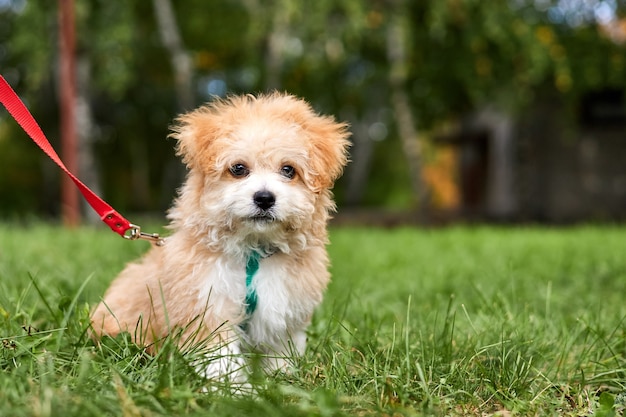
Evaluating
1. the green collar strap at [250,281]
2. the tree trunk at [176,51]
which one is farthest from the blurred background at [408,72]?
the green collar strap at [250,281]

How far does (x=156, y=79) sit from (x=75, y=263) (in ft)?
73.6

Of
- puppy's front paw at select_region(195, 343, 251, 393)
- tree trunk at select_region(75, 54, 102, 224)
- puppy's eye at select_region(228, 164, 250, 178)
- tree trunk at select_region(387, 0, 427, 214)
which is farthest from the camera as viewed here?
tree trunk at select_region(75, 54, 102, 224)

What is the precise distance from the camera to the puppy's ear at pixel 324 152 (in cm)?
310

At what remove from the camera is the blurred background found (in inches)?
509

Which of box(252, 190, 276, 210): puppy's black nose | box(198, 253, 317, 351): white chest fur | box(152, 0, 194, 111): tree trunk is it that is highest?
box(152, 0, 194, 111): tree trunk

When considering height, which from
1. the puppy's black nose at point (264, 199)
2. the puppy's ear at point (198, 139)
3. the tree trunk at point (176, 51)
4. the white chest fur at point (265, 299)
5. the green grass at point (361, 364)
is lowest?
the green grass at point (361, 364)

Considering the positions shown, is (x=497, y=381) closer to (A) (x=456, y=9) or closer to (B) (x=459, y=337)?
(B) (x=459, y=337)

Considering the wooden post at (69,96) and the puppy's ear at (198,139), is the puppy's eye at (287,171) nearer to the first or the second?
the puppy's ear at (198,139)

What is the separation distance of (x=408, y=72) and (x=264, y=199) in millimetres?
13225

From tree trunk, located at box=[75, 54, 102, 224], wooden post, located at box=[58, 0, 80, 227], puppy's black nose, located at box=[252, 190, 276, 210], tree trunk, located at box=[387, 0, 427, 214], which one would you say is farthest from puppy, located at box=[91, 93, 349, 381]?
tree trunk, located at box=[75, 54, 102, 224]

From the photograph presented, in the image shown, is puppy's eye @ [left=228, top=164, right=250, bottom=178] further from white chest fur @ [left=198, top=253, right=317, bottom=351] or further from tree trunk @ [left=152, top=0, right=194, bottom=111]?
tree trunk @ [left=152, top=0, right=194, bottom=111]

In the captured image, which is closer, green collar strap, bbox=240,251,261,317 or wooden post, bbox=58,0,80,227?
green collar strap, bbox=240,251,261,317

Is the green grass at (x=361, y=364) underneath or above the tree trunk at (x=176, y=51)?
underneath

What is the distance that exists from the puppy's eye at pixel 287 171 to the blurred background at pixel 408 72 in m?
6.02
